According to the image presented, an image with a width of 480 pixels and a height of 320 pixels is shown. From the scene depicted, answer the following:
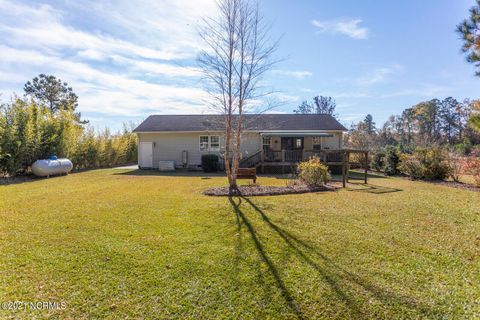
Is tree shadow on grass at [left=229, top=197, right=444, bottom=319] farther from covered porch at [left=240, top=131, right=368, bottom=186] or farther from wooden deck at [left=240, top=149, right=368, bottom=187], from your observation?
wooden deck at [left=240, top=149, right=368, bottom=187]

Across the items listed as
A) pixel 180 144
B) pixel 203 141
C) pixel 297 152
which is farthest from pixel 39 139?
pixel 297 152

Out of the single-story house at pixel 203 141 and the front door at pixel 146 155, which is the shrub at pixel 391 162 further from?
the front door at pixel 146 155

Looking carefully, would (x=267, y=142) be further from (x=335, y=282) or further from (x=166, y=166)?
(x=335, y=282)

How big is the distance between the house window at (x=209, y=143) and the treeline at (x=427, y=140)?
11.0m

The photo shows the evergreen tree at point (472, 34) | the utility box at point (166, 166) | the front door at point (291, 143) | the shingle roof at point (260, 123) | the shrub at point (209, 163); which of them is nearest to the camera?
the evergreen tree at point (472, 34)

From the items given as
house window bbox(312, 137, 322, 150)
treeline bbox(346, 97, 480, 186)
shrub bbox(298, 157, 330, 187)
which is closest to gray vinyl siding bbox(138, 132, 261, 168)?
house window bbox(312, 137, 322, 150)

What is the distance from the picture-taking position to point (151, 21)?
9078 millimetres

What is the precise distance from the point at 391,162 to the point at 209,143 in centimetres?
1201

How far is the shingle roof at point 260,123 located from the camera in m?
19.3

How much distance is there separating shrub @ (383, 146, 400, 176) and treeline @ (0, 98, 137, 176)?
19.1 meters

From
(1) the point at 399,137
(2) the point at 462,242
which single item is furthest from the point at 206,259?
(1) the point at 399,137

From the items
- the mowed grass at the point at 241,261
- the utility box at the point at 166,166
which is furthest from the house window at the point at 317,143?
the mowed grass at the point at 241,261

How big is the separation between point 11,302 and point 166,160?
1731cm

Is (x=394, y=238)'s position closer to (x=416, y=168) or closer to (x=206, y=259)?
(x=206, y=259)
